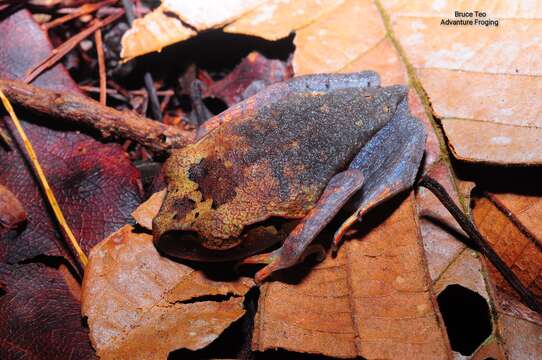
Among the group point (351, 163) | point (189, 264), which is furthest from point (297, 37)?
point (189, 264)

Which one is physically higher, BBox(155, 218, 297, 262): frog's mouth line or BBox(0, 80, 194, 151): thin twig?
BBox(0, 80, 194, 151): thin twig

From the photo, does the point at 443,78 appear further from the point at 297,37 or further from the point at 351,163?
the point at 297,37

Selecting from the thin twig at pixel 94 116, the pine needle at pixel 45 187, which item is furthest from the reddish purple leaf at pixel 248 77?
the pine needle at pixel 45 187

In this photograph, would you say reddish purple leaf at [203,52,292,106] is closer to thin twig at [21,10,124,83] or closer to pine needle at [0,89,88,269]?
thin twig at [21,10,124,83]

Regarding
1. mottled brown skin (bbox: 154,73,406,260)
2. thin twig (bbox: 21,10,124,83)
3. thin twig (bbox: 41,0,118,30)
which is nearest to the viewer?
mottled brown skin (bbox: 154,73,406,260)

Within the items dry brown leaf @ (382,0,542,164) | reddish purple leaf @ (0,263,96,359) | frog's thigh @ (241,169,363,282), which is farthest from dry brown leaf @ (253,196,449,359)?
reddish purple leaf @ (0,263,96,359)

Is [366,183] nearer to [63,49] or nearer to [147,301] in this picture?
[147,301]

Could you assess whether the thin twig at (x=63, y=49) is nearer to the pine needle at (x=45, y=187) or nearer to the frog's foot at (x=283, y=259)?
the pine needle at (x=45, y=187)
